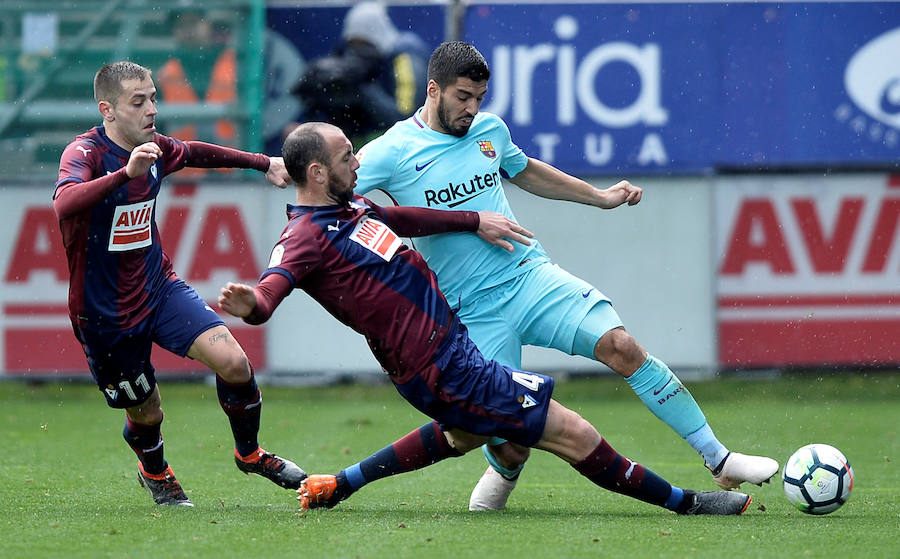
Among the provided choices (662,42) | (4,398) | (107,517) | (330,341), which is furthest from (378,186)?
(662,42)

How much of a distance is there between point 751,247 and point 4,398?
5.78 m

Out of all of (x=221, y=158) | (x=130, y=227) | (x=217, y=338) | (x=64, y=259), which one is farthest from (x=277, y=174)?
(x=64, y=259)

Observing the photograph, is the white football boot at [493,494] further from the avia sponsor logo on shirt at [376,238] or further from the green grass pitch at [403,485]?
the avia sponsor logo on shirt at [376,238]

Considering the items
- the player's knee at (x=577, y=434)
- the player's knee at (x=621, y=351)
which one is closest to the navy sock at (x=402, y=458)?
the player's knee at (x=577, y=434)

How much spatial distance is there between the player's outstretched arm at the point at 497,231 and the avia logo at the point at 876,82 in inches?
274

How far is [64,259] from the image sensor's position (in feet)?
34.2

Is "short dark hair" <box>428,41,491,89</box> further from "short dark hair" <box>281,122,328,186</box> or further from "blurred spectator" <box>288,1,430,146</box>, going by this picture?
"blurred spectator" <box>288,1,430,146</box>

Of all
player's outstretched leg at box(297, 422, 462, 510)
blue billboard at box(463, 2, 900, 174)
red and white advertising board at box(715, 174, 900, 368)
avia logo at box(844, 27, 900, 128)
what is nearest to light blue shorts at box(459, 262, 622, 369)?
player's outstretched leg at box(297, 422, 462, 510)

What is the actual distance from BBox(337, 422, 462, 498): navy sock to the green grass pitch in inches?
6.0

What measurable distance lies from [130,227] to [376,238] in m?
1.34

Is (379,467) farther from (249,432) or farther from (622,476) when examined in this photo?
(622,476)

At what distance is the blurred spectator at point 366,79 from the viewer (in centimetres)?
1151

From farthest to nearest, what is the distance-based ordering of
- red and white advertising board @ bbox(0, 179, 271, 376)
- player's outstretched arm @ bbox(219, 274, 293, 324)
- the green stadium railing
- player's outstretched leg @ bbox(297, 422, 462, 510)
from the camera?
the green stadium railing
red and white advertising board @ bbox(0, 179, 271, 376)
player's outstretched leg @ bbox(297, 422, 462, 510)
player's outstretched arm @ bbox(219, 274, 293, 324)

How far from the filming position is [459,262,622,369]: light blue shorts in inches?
241
